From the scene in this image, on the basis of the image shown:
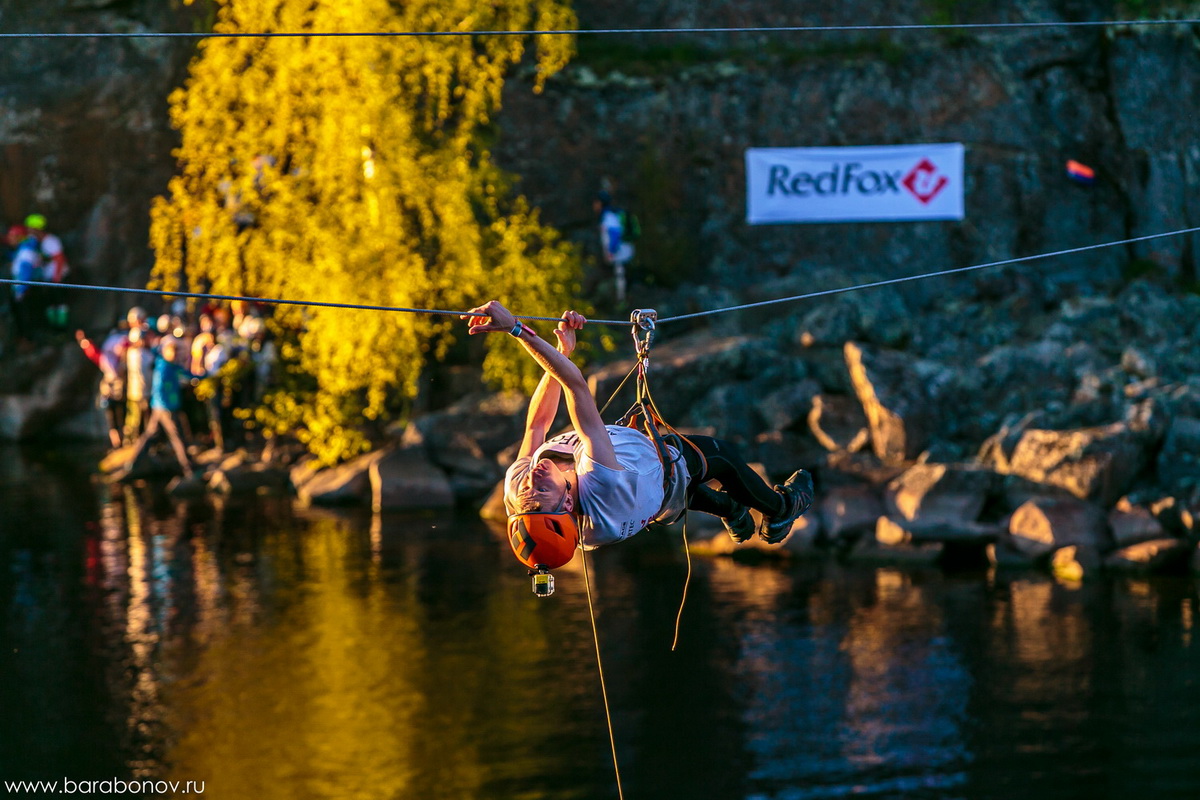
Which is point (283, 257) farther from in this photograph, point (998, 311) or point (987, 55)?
point (987, 55)

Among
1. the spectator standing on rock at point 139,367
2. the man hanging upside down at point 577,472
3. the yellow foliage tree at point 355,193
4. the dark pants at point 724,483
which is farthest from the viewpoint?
the spectator standing on rock at point 139,367

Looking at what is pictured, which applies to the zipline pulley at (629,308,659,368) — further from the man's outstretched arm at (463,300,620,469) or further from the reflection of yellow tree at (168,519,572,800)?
the reflection of yellow tree at (168,519,572,800)

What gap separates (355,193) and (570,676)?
10.5 meters

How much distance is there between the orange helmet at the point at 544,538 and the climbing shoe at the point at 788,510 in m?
1.91

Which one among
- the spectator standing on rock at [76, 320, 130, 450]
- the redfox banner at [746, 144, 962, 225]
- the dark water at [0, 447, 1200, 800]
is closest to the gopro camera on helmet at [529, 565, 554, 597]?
the dark water at [0, 447, 1200, 800]

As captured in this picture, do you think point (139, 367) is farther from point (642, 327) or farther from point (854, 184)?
point (642, 327)

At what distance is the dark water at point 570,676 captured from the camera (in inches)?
488

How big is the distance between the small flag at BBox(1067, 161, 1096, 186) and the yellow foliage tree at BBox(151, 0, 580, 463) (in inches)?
386

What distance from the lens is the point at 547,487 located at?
23.1ft

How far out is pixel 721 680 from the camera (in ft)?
47.2

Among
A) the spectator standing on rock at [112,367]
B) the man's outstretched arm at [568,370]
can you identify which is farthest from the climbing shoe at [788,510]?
the spectator standing on rock at [112,367]

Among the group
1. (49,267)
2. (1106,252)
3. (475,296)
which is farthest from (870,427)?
(49,267)

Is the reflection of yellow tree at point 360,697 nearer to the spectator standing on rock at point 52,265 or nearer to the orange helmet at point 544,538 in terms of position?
the orange helmet at point 544,538

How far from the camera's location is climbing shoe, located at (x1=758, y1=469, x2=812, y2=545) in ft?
28.2
